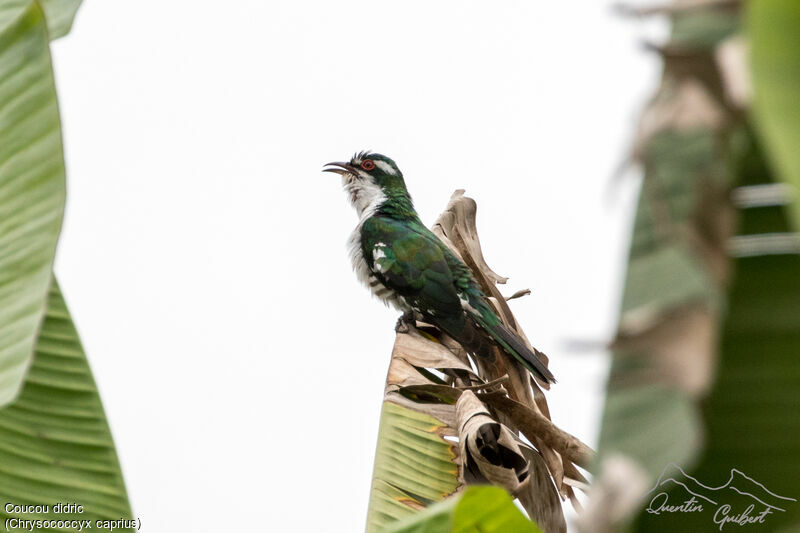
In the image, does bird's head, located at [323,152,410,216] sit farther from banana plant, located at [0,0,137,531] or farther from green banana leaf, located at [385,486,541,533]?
green banana leaf, located at [385,486,541,533]

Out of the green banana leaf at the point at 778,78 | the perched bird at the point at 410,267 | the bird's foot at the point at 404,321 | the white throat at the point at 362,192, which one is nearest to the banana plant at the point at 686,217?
the green banana leaf at the point at 778,78

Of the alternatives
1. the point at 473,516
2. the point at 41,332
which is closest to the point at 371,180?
the point at 41,332

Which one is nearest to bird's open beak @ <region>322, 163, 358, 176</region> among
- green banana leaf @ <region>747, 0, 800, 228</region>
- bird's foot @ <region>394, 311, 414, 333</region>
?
bird's foot @ <region>394, 311, 414, 333</region>

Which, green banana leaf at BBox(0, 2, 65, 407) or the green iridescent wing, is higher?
green banana leaf at BBox(0, 2, 65, 407)

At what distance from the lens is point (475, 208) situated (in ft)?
12.5

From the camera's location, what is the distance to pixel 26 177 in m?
1.71

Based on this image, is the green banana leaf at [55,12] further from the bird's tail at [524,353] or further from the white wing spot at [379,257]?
the white wing spot at [379,257]

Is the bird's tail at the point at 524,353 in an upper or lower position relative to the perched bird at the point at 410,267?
lower

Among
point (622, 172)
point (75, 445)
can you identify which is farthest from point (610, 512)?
point (75, 445)

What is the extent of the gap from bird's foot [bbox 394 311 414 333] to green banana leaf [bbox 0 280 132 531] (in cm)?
291

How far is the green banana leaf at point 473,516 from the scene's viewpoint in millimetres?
1259

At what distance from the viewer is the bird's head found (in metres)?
6.04
